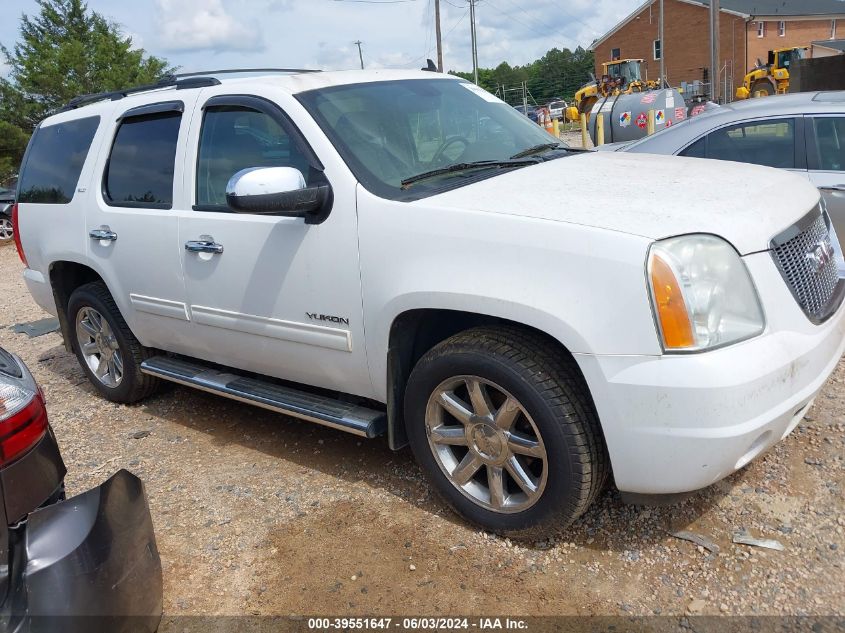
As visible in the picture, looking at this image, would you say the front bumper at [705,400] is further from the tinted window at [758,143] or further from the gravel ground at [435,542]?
the tinted window at [758,143]

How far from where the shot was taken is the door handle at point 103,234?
4352mm

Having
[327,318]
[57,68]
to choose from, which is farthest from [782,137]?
[57,68]

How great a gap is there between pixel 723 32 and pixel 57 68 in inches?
1809

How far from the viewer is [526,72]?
91625 mm

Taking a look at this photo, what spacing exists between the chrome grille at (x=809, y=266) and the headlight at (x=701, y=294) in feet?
0.84

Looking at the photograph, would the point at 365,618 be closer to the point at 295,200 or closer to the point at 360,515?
the point at 360,515

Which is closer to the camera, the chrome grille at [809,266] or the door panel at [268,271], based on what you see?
the chrome grille at [809,266]

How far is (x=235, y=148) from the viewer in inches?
147

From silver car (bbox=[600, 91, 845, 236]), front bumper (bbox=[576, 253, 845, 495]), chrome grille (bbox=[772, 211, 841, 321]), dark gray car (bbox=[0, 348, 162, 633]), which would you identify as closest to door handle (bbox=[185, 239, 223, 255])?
dark gray car (bbox=[0, 348, 162, 633])

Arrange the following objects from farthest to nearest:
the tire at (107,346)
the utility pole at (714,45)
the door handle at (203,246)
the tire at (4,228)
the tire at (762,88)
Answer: the tire at (762,88) → the tire at (4,228) → the utility pole at (714,45) → the tire at (107,346) → the door handle at (203,246)

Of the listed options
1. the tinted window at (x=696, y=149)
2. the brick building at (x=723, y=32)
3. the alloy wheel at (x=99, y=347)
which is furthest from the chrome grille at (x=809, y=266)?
the brick building at (x=723, y=32)

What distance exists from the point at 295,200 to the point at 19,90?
25.4 meters

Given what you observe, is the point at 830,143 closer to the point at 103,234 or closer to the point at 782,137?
the point at 782,137

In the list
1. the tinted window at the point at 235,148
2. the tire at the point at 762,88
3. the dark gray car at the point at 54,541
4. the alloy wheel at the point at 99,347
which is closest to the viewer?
the dark gray car at the point at 54,541
